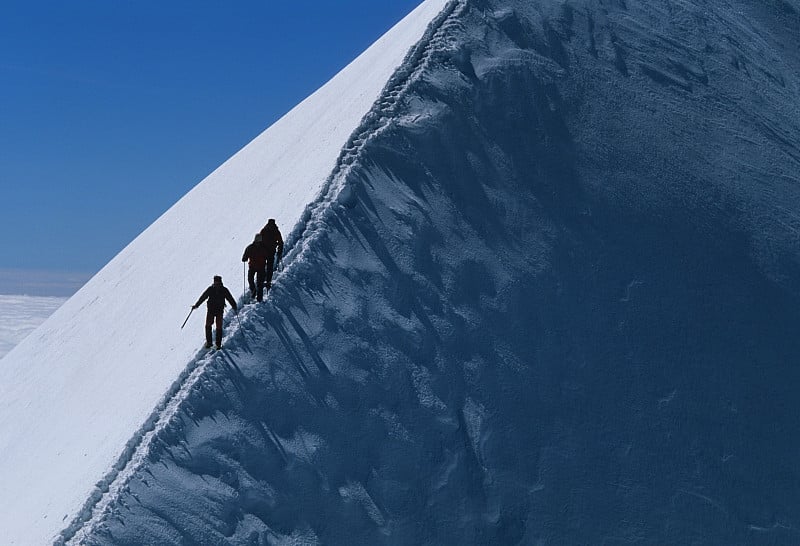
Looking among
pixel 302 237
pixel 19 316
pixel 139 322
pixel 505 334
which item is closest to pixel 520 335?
pixel 505 334

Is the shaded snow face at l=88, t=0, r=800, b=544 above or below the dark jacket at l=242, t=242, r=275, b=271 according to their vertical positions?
below

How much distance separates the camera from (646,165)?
18656 millimetres

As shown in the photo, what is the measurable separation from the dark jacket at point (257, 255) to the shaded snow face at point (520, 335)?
705 millimetres

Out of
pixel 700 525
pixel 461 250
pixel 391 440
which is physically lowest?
pixel 700 525

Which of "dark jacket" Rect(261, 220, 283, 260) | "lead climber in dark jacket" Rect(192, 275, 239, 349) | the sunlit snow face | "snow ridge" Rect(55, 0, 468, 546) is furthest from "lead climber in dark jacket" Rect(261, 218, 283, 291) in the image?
the sunlit snow face

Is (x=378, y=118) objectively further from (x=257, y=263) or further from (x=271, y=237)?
(x=257, y=263)

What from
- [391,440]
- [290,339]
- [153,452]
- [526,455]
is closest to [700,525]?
[526,455]

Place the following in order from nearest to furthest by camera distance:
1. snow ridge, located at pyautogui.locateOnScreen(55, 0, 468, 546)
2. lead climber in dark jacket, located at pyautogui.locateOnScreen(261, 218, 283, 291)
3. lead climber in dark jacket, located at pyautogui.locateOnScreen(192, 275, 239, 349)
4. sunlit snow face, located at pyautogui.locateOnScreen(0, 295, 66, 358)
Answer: snow ridge, located at pyautogui.locateOnScreen(55, 0, 468, 546) < lead climber in dark jacket, located at pyautogui.locateOnScreen(192, 275, 239, 349) < lead climber in dark jacket, located at pyautogui.locateOnScreen(261, 218, 283, 291) < sunlit snow face, located at pyautogui.locateOnScreen(0, 295, 66, 358)

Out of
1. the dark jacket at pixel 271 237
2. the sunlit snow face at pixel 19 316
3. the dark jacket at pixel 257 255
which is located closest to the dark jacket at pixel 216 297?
the dark jacket at pixel 257 255

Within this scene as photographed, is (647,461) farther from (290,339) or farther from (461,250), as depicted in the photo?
(290,339)

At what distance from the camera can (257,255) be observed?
14461 mm

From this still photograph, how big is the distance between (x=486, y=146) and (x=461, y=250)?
2663 millimetres

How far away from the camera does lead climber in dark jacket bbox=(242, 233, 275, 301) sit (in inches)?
569

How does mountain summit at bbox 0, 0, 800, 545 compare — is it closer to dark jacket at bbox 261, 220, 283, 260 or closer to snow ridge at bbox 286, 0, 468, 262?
snow ridge at bbox 286, 0, 468, 262
